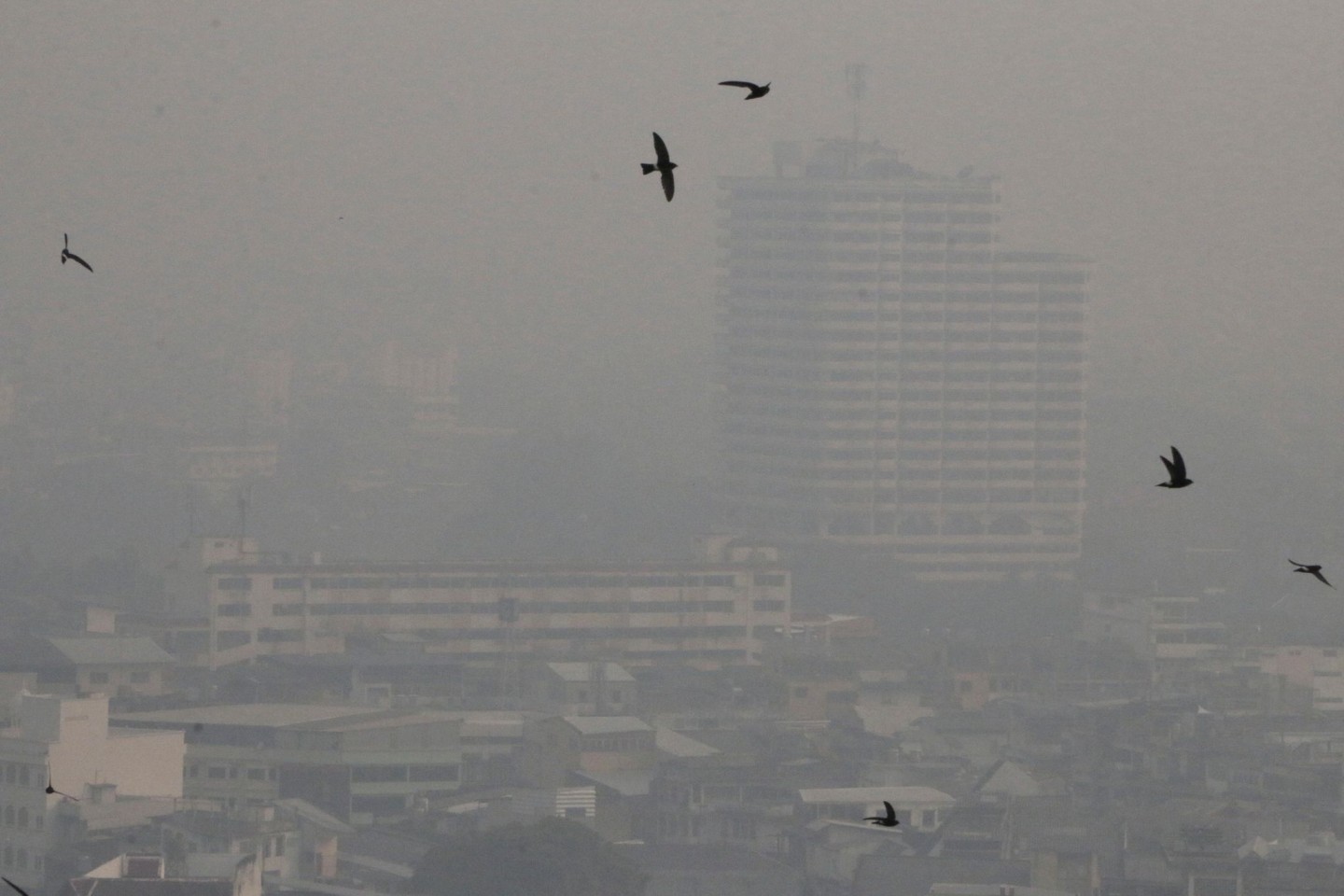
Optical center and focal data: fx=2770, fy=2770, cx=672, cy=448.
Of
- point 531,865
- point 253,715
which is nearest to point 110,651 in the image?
point 253,715

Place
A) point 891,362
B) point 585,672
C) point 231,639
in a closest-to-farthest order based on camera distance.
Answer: point 585,672 → point 231,639 → point 891,362

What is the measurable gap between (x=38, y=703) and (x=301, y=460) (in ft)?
61.4

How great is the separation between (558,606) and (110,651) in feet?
18.9

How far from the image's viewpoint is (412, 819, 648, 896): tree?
36.7 feet

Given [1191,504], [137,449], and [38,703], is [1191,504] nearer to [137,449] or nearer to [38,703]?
[137,449]

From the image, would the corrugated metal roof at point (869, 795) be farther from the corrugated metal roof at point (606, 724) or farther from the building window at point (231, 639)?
the building window at point (231, 639)

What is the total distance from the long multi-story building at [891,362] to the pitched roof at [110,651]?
45.9 feet

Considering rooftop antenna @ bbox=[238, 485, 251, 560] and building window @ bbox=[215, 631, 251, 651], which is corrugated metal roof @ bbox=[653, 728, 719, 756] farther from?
rooftop antenna @ bbox=[238, 485, 251, 560]

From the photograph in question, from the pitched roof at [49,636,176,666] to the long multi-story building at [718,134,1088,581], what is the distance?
13990 millimetres

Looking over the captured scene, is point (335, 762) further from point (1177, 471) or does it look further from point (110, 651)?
point (1177, 471)

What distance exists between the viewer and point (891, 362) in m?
33.1

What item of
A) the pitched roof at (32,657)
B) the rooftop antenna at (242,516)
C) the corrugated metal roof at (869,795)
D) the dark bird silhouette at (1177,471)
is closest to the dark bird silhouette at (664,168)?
the dark bird silhouette at (1177,471)

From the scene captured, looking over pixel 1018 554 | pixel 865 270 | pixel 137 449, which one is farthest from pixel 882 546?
pixel 137 449

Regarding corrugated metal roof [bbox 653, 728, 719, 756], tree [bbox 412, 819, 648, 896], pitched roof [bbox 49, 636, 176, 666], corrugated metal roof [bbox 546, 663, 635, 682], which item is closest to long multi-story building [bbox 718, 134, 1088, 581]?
corrugated metal roof [bbox 546, 663, 635, 682]
